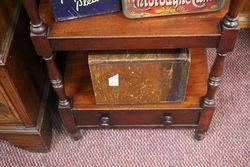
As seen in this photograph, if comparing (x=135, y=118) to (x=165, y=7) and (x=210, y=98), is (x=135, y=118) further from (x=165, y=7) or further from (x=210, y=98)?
(x=165, y=7)

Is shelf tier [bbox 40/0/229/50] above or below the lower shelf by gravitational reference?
above

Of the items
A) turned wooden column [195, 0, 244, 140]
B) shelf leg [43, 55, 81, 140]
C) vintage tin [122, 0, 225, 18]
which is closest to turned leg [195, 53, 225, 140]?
turned wooden column [195, 0, 244, 140]

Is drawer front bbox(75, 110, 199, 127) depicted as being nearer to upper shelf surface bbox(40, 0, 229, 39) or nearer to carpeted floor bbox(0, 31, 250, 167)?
carpeted floor bbox(0, 31, 250, 167)

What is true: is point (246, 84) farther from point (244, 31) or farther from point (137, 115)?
point (137, 115)

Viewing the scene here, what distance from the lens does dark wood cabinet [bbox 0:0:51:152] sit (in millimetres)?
882

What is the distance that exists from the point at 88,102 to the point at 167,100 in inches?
8.7

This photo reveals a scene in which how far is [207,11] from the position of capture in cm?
82

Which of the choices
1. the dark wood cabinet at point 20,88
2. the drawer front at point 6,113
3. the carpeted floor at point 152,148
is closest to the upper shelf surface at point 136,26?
the dark wood cabinet at point 20,88

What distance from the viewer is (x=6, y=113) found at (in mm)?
1007

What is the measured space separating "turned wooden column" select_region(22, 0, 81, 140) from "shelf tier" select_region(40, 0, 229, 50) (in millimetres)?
21

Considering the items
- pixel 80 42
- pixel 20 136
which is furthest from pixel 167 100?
pixel 20 136

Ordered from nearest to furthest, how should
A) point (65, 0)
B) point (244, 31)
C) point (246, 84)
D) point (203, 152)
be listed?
point (65, 0) → point (203, 152) → point (246, 84) → point (244, 31)

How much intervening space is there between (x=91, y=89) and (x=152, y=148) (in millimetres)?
273

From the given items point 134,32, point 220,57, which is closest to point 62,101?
point 134,32
